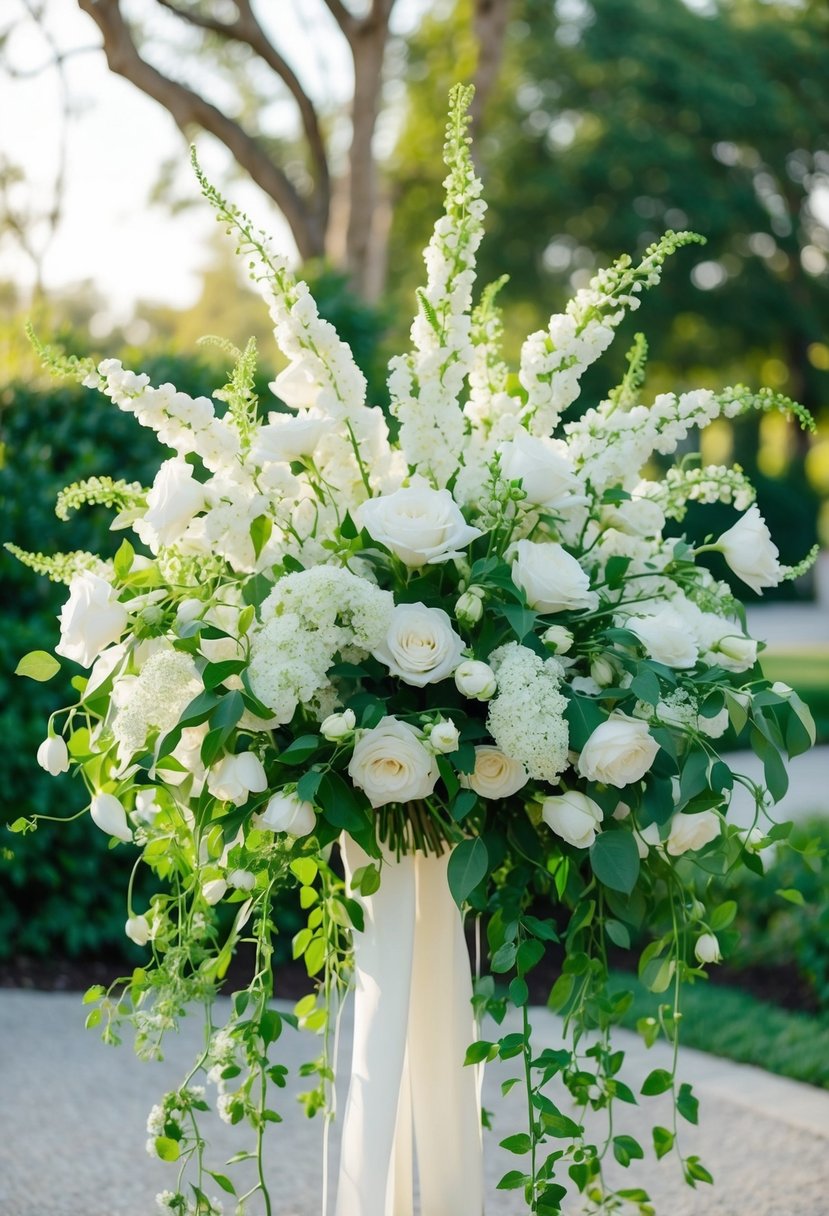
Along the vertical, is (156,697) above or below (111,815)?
above

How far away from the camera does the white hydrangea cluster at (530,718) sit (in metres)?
1.67

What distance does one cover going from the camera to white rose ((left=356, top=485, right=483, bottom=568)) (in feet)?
5.68

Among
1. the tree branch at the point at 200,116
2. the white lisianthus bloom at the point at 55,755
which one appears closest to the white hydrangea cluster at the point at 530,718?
the white lisianthus bloom at the point at 55,755

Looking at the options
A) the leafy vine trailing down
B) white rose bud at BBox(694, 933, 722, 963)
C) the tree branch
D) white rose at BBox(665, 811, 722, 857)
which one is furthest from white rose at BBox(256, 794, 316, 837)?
the tree branch

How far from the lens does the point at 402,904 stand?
1.98 m

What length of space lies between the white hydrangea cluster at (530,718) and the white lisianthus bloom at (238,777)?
327 millimetres

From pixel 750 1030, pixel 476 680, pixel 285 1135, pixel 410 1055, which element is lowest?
pixel 285 1135

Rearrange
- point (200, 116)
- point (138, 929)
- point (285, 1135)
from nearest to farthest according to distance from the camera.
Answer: point (138, 929), point (285, 1135), point (200, 116)

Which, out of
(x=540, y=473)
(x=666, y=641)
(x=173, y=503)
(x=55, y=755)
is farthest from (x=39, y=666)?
(x=666, y=641)

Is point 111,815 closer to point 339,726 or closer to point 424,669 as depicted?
point 339,726

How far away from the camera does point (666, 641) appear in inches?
72.2

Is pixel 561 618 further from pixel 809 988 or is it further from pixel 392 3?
pixel 392 3

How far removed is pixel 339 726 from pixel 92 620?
0.40 m

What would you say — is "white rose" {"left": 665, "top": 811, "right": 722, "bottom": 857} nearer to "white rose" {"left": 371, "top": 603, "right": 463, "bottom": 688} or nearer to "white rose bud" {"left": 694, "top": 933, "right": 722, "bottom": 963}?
"white rose bud" {"left": 694, "top": 933, "right": 722, "bottom": 963}
